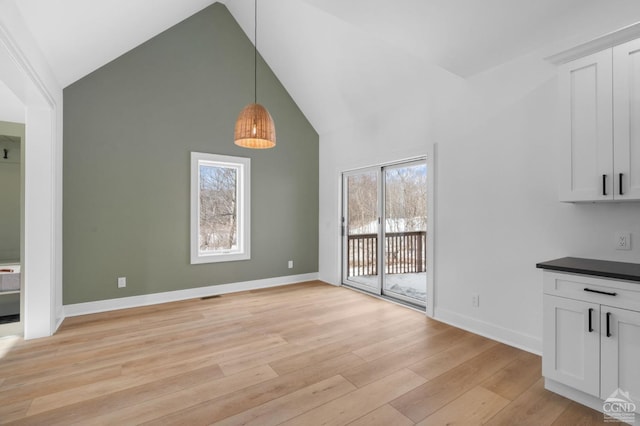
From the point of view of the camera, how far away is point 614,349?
1.84 m

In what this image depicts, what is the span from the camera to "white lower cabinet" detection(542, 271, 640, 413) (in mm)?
1792

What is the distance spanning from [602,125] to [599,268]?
0.98 m

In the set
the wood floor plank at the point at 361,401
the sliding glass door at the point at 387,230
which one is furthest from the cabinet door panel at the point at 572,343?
the sliding glass door at the point at 387,230

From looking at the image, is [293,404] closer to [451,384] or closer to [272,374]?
[272,374]

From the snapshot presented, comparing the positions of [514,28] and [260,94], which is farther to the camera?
[260,94]

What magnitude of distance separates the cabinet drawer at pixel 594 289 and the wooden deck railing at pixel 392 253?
182 cm

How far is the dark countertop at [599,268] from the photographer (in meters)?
1.83

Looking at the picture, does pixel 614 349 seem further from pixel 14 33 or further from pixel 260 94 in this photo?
pixel 260 94

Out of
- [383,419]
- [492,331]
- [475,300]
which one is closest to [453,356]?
[492,331]

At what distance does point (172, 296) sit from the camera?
4.28 meters

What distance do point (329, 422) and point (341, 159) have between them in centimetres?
398

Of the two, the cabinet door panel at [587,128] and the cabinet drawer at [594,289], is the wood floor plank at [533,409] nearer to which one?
the cabinet drawer at [594,289]

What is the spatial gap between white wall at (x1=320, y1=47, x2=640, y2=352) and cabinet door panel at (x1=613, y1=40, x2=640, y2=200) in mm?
355

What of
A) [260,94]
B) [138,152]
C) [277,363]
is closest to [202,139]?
[138,152]
